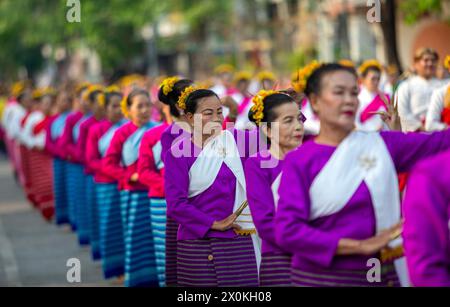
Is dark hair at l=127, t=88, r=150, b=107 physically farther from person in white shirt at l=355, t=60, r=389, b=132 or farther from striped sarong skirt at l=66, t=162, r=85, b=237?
striped sarong skirt at l=66, t=162, r=85, b=237

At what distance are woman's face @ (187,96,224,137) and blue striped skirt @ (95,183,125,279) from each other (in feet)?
13.5

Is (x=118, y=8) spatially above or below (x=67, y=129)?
above

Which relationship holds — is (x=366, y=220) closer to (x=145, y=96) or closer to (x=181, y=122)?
(x=181, y=122)

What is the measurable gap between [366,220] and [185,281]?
8.95ft

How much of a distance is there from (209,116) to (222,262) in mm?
880

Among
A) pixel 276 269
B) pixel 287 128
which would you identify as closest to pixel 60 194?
pixel 287 128

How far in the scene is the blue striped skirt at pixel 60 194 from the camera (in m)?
16.3

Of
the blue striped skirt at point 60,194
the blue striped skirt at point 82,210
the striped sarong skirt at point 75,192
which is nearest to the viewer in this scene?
the blue striped skirt at point 82,210

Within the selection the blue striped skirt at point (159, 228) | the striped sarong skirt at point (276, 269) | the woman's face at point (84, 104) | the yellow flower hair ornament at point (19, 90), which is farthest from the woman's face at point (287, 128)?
the yellow flower hair ornament at point (19, 90)

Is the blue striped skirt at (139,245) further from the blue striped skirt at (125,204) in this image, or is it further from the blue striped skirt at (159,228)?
the blue striped skirt at (159,228)

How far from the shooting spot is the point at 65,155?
49.4ft

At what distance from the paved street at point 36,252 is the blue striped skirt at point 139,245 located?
0.84 meters

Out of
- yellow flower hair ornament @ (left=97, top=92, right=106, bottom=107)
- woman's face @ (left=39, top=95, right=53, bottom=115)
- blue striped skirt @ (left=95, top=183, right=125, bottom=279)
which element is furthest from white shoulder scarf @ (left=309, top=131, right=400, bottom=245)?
woman's face @ (left=39, top=95, right=53, bottom=115)
